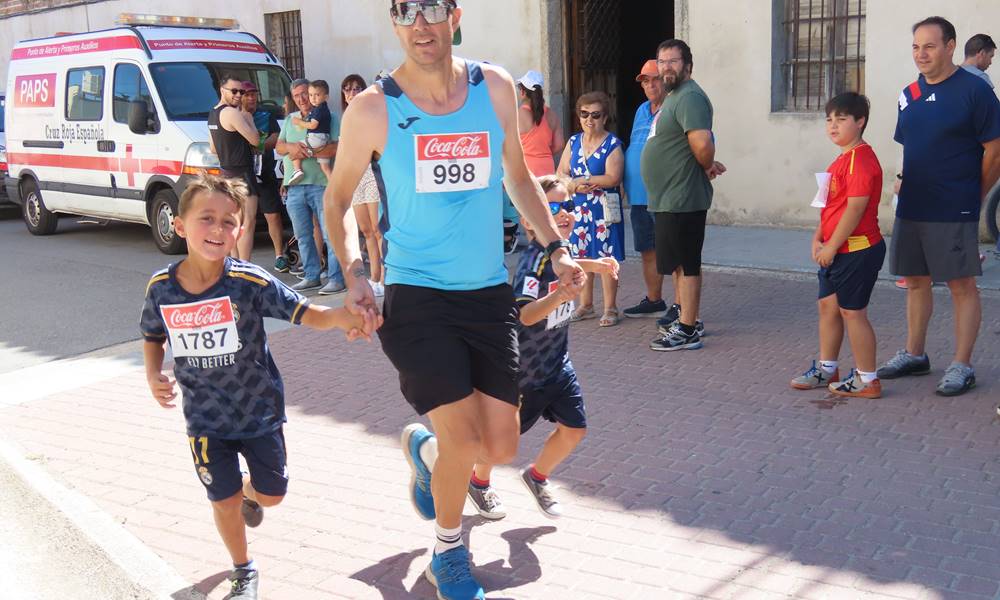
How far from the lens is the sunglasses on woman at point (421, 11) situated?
342 centimetres

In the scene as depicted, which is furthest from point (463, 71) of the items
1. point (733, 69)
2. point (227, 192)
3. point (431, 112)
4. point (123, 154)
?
point (123, 154)

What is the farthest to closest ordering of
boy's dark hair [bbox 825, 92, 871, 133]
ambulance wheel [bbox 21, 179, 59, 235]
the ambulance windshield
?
ambulance wheel [bbox 21, 179, 59, 235] → the ambulance windshield → boy's dark hair [bbox 825, 92, 871, 133]

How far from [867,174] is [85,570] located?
166 inches

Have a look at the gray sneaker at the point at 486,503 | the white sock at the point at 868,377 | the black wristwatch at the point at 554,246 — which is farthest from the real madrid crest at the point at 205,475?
the white sock at the point at 868,377

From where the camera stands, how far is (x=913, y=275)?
6.07 m

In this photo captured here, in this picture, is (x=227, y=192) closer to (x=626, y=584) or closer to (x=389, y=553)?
(x=389, y=553)

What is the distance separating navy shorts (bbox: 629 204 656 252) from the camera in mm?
7941

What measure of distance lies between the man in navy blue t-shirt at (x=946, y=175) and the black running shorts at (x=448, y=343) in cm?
329

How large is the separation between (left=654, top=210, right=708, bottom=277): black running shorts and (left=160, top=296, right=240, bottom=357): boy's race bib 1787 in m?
4.01

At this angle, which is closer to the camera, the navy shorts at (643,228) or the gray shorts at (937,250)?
the gray shorts at (937,250)

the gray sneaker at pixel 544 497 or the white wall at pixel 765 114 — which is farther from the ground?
the white wall at pixel 765 114

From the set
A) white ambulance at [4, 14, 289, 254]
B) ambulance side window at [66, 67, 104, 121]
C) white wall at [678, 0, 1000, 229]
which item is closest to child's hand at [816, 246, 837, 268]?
white wall at [678, 0, 1000, 229]

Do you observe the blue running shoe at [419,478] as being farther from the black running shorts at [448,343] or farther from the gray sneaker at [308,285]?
the gray sneaker at [308,285]

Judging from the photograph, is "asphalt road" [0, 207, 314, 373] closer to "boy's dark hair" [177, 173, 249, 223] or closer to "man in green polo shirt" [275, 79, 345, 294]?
"man in green polo shirt" [275, 79, 345, 294]
